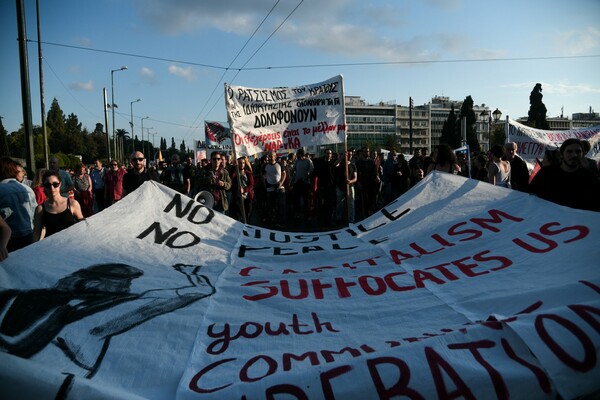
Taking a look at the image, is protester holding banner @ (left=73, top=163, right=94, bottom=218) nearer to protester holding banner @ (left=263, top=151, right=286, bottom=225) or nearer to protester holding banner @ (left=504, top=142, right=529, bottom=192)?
protester holding banner @ (left=263, top=151, right=286, bottom=225)

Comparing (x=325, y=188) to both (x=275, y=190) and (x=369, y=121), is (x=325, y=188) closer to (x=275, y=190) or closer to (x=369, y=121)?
(x=275, y=190)

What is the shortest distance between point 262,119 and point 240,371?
6623mm

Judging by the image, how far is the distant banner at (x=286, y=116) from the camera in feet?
27.3

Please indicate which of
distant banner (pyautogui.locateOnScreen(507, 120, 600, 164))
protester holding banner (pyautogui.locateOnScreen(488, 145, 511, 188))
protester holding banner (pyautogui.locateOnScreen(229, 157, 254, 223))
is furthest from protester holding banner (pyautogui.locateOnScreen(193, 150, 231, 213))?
distant banner (pyautogui.locateOnScreen(507, 120, 600, 164))

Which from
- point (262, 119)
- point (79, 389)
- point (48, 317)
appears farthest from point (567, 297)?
point (262, 119)

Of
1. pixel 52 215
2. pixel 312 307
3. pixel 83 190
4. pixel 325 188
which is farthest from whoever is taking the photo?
pixel 325 188

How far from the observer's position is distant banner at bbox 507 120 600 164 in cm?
1155

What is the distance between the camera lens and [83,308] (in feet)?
9.43

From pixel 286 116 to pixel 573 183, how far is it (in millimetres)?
5195

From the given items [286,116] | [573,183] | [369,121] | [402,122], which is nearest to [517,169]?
[573,183]

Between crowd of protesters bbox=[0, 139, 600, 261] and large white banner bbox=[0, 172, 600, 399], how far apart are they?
0.66 metres

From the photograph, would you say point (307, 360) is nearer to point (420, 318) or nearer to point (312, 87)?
point (420, 318)

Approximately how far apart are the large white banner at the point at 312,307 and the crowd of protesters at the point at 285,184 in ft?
2.16

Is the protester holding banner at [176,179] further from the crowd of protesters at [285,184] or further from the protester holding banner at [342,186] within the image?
the protester holding banner at [342,186]
